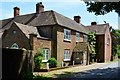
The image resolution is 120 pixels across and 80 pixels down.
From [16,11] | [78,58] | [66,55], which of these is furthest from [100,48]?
[16,11]

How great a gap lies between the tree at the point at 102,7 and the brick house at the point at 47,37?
11533 mm

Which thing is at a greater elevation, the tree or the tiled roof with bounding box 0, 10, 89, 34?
the tiled roof with bounding box 0, 10, 89, 34

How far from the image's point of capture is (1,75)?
15797 mm

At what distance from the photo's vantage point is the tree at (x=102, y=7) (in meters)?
19.4

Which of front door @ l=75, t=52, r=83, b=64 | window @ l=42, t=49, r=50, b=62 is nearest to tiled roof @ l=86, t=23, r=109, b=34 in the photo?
front door @ l=75, t=52, r=83, b=64

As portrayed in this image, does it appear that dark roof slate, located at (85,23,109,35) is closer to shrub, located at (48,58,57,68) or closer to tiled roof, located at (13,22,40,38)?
tiled roof, located at (13,22,40,38)

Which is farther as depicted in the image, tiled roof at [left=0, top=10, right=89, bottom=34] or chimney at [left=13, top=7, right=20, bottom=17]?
chimney at [left=13, top=7, right=20, bottom=17]

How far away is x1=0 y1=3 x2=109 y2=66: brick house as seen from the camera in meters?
31.9

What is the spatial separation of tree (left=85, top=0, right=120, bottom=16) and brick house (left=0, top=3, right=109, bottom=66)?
454 inches

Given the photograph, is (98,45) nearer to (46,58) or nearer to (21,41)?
(46,58)

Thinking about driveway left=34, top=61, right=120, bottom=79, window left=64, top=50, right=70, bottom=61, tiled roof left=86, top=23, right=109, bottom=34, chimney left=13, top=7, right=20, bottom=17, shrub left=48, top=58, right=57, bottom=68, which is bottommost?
driveway left=34, top=61, right=120, bottom=79

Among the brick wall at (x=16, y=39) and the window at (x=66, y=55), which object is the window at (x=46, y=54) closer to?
the brick wall at (x=16, y=39)

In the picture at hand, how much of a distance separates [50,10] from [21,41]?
10.9 metres

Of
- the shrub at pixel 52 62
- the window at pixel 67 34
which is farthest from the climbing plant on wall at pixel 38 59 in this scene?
the window at pixel 67 34
